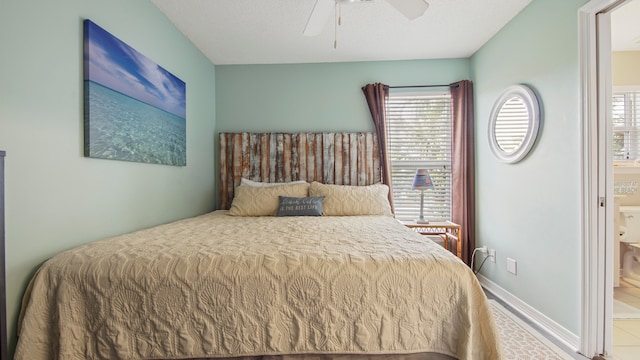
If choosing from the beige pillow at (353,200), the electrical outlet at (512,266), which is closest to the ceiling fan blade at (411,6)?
the beige pillow at (353,200)

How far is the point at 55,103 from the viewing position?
4.71 feet

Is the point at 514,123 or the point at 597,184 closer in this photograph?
the point at 597,184

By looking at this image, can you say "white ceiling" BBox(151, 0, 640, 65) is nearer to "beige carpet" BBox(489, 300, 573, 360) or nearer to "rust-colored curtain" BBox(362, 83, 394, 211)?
"rust-colored curtain" BBox(362, 83, 394, 211)

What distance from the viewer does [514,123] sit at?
2375mm

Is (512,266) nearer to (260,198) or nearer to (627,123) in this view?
(627,123)

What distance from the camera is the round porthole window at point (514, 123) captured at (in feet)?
7.01

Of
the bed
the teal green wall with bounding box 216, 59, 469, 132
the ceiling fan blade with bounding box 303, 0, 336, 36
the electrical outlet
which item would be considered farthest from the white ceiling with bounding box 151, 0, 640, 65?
the electrical outlet

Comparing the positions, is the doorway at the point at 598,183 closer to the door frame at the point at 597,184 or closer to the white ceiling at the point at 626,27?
the door frame at the point at 597,184

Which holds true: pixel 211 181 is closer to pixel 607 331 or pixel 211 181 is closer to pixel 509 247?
pixel 509 247

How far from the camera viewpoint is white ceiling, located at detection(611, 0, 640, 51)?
216 centimetres

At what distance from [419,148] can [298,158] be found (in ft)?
4.66

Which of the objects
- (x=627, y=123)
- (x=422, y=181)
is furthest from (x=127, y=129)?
(x=627, y=123)

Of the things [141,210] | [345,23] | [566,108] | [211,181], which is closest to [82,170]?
[141,210]

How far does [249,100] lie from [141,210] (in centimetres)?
177
